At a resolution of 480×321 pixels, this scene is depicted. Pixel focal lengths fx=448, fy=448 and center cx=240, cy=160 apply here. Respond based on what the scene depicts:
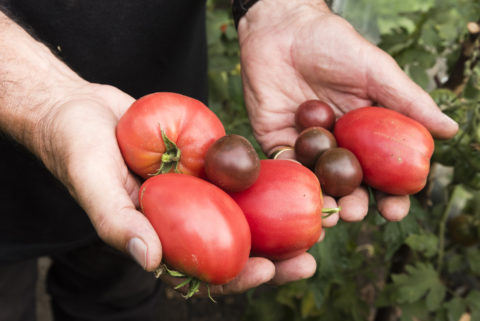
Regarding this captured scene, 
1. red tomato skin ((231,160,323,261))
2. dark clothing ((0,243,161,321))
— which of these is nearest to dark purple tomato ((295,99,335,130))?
red tomato skin ((231,160,323,261))

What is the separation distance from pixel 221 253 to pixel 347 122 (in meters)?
1.01

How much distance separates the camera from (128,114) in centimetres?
170

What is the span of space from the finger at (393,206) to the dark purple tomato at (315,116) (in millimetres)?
441

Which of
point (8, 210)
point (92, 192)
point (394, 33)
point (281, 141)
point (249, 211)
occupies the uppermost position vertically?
point (394, 33)

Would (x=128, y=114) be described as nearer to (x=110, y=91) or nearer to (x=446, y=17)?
(x=110, y=91)

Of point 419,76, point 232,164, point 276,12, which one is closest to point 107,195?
point 232,164

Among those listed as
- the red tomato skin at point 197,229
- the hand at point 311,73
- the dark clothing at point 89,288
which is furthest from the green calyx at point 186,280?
the dark clothing at point 89,288

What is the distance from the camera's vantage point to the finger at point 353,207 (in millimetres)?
1846

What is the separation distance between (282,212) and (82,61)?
1.35m

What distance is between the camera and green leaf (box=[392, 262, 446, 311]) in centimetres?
237

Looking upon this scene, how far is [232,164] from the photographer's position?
1512 mm

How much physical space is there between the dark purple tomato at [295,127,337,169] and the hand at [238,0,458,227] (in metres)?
0.24

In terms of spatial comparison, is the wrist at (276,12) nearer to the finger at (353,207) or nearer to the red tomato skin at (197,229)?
the finger at (353,207)

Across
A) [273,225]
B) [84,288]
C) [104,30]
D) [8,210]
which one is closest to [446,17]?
[273,225]
